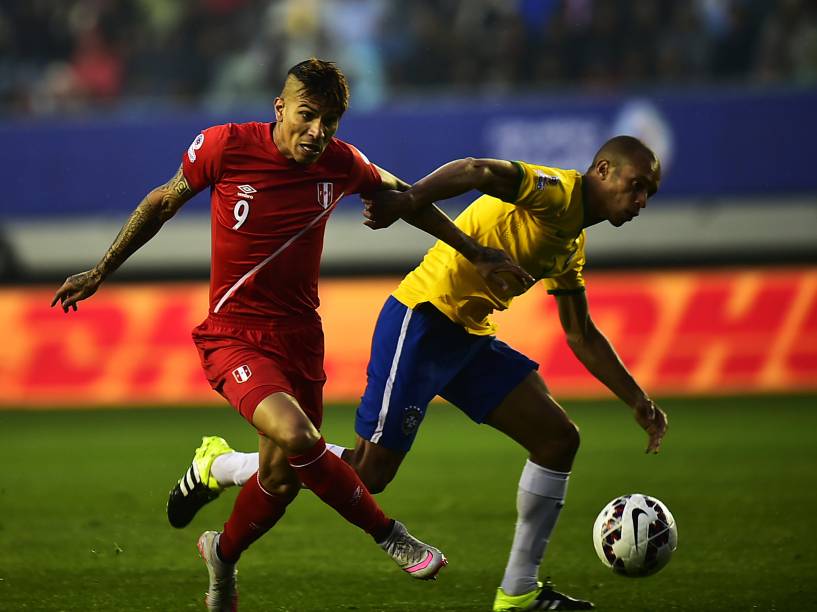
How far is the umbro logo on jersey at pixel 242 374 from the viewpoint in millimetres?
4969

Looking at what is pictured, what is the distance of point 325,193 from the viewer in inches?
208

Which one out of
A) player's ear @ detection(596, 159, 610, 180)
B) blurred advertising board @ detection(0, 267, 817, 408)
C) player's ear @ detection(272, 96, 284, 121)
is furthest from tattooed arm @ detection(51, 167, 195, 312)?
blurred advertising board @ detection(0, 267, 817, 408)

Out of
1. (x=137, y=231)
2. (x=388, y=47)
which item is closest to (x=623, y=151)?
(x=137, y=231)

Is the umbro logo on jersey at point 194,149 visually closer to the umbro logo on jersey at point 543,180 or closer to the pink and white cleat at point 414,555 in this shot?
the umbro logo on jersey at point 543,180

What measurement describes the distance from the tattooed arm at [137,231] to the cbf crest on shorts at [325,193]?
0.51 m

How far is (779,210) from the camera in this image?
48.5ft

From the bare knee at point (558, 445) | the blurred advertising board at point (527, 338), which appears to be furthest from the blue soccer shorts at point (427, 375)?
the blurred advertising board at point (527, 338)

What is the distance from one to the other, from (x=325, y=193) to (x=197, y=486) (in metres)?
1.70

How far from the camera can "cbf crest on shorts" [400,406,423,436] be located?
5.57 metres

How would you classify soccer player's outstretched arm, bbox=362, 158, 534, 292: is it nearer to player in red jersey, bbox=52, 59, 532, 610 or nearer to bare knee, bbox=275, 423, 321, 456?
player in red jersey, bbox=52, 59, 532, 610

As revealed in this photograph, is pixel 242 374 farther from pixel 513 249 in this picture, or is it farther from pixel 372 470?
pixel 513 249

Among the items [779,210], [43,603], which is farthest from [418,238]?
[43,603]

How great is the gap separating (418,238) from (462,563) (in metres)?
9.13

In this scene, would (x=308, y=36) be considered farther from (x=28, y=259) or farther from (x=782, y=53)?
(x=782, y=53)
